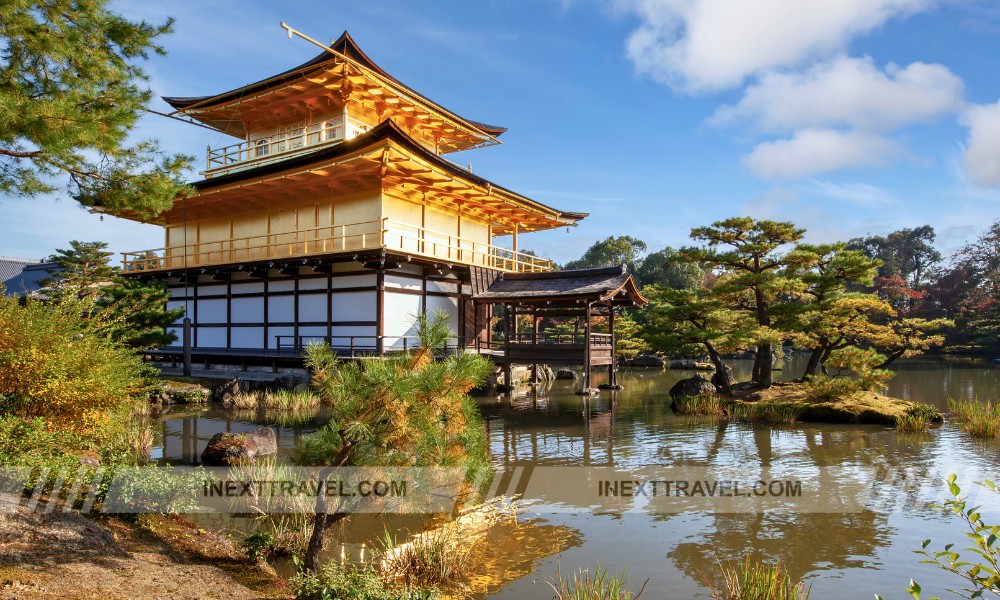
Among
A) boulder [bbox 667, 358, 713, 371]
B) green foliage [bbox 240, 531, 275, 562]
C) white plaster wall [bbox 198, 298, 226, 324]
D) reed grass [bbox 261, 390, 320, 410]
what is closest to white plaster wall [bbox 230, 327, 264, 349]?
white plaster wall [bbox 198, 298, 226, 324]

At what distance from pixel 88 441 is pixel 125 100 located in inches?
161

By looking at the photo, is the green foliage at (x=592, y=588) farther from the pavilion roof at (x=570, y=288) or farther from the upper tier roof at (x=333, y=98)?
the upper tier roof at (x=333, y=98)

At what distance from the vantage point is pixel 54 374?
264 inches

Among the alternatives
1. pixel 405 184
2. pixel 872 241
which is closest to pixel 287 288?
pixel 405 184

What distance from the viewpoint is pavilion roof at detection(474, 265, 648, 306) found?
1872cm

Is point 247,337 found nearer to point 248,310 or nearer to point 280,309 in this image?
point 248,310

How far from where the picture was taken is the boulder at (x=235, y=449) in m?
9.72

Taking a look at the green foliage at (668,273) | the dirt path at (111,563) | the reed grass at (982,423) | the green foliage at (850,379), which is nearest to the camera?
the dirt path at (111,563)

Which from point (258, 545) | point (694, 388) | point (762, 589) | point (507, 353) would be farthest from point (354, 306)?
point (762, 589)

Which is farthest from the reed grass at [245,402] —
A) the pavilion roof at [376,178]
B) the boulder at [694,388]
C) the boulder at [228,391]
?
the boulder at [694,388]

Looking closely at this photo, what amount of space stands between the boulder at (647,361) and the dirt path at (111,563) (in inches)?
1306

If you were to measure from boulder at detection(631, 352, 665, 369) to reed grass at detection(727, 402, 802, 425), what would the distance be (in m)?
20.9

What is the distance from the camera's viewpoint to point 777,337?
16.8m

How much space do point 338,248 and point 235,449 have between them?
10818 millimetres
